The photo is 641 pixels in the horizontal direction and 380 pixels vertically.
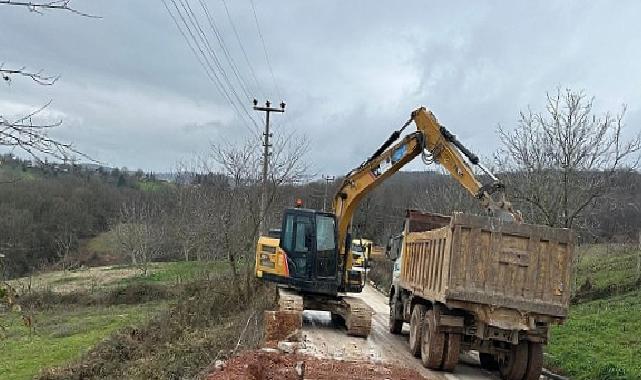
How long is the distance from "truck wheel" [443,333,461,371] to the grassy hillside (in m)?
2.69

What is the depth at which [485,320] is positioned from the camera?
39.7 feet

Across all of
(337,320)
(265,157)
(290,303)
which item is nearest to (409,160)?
(290,303)

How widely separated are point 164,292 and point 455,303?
33366 mm

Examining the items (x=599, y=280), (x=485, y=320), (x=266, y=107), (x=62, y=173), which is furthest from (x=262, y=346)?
(x=266, y=107)

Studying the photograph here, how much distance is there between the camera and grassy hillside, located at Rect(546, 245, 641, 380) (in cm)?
1388

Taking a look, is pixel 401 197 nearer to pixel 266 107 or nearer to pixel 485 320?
pixel 266 107

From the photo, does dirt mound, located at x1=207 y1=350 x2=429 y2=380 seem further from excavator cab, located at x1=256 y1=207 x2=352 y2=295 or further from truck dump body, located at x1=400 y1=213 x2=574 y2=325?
excavator cab, located at x1=256 y1=207 x2=352 y2=295

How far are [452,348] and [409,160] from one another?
5160 millimetres

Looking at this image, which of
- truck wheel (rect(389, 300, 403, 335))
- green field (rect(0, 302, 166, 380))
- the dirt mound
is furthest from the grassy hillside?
green field (rect(0, 302, 166, 380))

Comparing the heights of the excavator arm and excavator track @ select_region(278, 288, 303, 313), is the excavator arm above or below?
above

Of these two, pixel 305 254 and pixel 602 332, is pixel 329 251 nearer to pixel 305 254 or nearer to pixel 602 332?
pixel 305 254

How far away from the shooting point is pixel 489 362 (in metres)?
15.0

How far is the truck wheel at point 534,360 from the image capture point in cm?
1295

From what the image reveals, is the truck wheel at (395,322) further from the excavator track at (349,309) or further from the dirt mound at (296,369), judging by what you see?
the dirt mound at (296,369)
